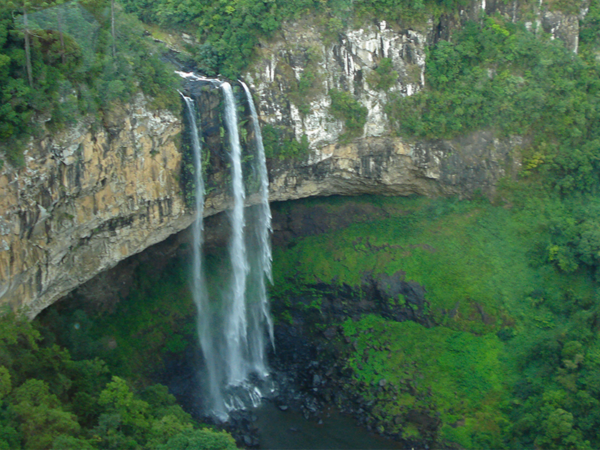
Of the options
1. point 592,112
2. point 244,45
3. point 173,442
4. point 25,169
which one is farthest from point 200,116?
point 592,112

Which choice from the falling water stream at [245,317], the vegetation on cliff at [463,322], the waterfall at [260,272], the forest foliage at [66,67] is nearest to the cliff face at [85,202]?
the forest foliage at [66,67]

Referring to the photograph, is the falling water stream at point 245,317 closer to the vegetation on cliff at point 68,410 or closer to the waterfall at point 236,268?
the waterfall at point 236,268

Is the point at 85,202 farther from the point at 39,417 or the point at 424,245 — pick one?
the point at 424,245

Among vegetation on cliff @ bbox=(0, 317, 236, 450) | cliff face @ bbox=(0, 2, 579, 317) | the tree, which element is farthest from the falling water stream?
the tree

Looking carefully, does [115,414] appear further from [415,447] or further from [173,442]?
[415,447]

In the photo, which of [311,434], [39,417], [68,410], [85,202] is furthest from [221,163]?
[39,417]
